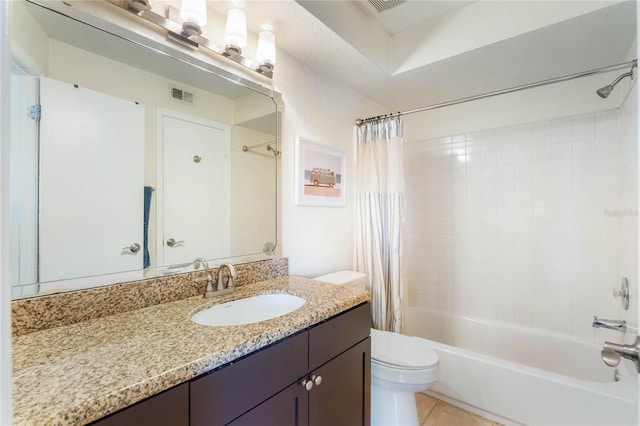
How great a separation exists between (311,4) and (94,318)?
164cm

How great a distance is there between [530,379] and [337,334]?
1.26 metres

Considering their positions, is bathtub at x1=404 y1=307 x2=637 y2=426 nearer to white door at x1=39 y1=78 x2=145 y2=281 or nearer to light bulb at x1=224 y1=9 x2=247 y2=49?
white door at x1=39 y1=78 x2=145 y2=281

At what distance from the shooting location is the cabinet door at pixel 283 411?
0.79 m

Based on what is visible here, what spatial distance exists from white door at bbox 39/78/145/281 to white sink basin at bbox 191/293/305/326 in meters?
0.34

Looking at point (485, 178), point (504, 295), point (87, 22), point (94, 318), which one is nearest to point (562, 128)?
point (485, 178)

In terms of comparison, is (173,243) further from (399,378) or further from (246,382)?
(399,378)

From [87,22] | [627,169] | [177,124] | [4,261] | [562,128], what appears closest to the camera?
[4,261]

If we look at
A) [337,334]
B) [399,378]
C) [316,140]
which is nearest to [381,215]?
[316,140]

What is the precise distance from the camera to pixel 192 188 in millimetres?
1286

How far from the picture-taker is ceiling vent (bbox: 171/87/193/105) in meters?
1.23

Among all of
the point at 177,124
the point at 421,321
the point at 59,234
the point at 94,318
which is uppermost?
the point at 177,124

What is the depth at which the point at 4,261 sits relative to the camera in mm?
314

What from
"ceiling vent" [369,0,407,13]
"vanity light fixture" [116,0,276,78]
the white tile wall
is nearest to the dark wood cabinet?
→ "vanity light fixture" [116,0,276,78]

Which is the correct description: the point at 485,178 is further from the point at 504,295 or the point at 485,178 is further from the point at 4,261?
the point at 4,261
